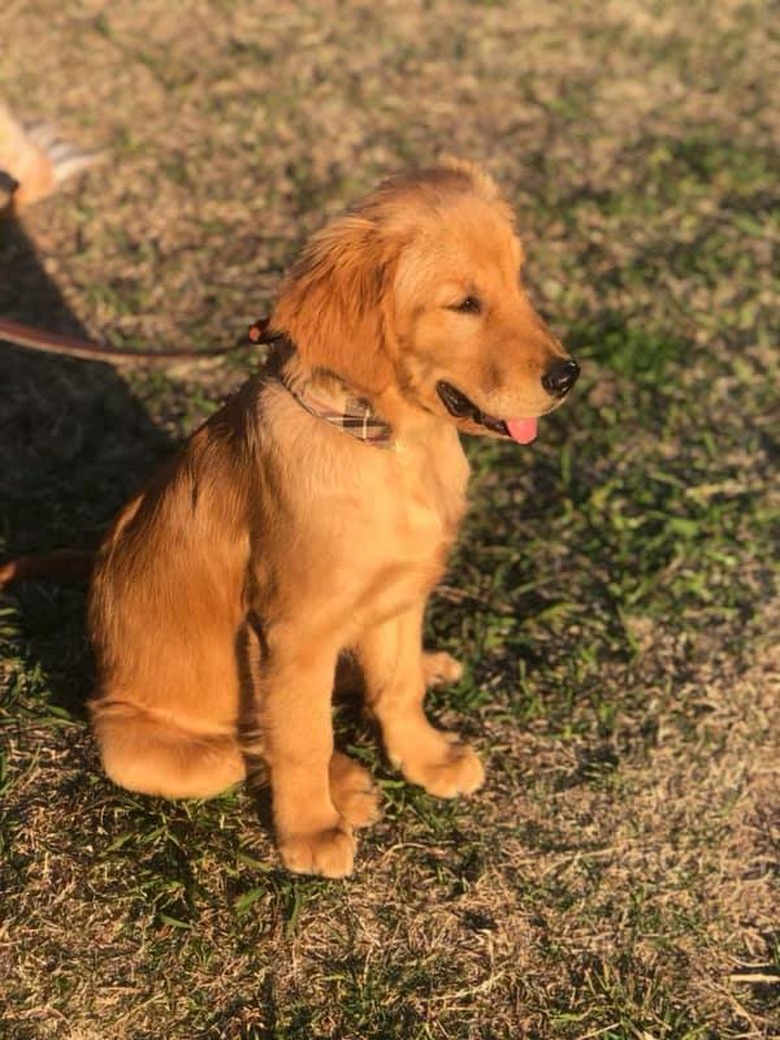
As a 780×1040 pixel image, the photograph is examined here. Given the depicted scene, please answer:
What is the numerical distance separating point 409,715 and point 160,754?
82cm

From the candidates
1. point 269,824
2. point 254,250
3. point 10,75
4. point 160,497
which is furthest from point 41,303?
point 269,824

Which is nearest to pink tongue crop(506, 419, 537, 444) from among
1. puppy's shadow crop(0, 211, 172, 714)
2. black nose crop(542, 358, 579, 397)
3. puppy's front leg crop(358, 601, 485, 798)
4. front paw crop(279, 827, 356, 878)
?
black nose crop(542, 358, 579, 397)

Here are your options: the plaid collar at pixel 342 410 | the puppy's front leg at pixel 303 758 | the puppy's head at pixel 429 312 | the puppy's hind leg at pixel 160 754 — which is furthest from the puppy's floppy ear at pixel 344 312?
the puppy's hind leg at pixel 160 754

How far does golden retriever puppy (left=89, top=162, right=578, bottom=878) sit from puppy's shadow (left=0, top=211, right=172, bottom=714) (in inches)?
25.8

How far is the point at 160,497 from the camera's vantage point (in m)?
3.84

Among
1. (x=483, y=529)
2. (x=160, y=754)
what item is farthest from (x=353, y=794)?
(x=483, y=529)

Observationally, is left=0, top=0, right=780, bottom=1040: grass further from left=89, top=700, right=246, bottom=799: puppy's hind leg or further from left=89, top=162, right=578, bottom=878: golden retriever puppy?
left=89, top=162, right=578, bottom=878: golden retriever puppy

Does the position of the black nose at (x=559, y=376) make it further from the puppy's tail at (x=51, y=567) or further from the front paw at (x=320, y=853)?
the puppy's tail at (x=51, y=567)

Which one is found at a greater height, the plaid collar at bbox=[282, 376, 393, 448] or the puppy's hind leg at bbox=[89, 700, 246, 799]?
the plaid collar at bbox=[282, 376, 393, 448]

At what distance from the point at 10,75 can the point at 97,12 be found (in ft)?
2.91

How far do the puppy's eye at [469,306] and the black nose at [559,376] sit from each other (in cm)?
25

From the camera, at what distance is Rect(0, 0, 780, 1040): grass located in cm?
383

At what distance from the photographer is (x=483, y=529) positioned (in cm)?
534

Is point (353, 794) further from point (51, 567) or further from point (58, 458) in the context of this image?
point (58, 458)
